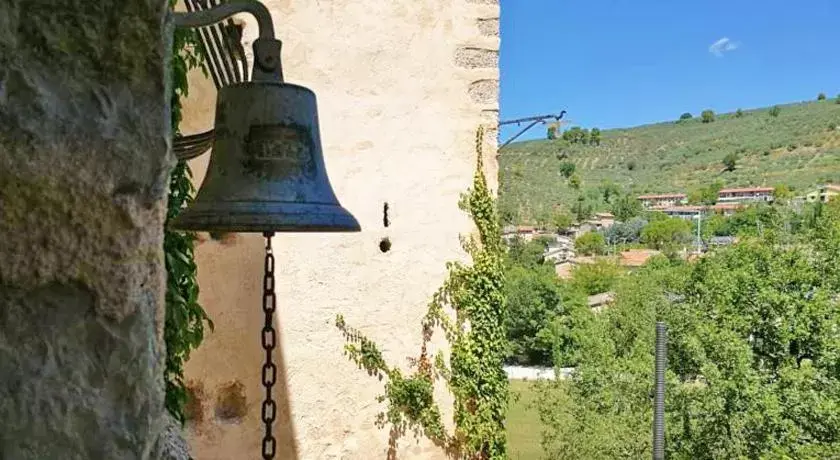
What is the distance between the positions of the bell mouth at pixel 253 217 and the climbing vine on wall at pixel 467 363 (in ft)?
7.40

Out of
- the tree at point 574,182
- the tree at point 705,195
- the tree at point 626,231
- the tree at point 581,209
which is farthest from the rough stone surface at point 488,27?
the tree at point 574,182

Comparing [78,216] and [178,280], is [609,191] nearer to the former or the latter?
[178,280]

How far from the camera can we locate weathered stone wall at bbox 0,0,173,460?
0.60 m

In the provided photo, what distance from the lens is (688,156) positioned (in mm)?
50094

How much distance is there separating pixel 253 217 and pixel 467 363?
97.5 inches

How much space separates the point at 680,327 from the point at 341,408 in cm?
909

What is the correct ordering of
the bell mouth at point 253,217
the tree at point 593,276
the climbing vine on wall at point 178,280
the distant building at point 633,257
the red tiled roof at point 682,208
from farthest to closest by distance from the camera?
the red tiled roof at point 682,208 < the distant building at point 633,257 < the tree at point 593,276 < the climbing vine on wall at point 178,280 < the bell mouth at point 253,217

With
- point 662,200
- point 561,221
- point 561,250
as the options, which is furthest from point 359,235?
point 662,200

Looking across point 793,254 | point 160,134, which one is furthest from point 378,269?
point 793,254

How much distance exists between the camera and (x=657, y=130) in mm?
55562

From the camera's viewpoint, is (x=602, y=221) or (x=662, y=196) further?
(x=602, y=221)

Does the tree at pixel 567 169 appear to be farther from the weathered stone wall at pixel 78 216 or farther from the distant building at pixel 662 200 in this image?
the weathered stone wall at pixel 78 216

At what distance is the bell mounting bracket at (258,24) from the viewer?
3.30 feet

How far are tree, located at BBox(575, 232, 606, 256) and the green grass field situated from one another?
17395 millimetres
